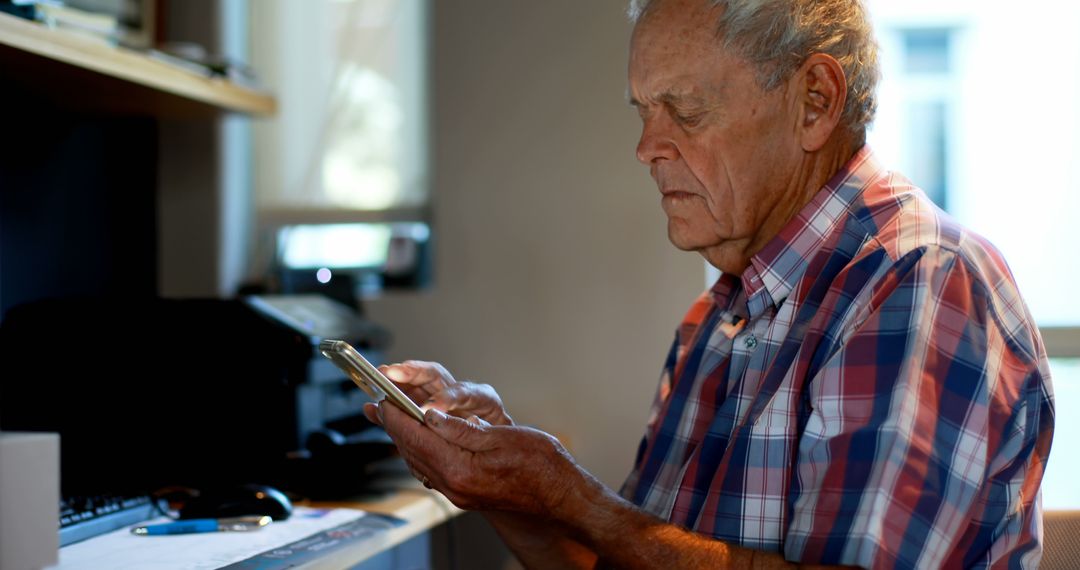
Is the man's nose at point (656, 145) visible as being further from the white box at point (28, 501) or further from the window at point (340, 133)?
the window at point (340, 133)

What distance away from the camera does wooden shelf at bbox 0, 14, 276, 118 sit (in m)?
1.35

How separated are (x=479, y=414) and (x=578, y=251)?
31.4 inches

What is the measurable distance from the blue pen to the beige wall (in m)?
0.82

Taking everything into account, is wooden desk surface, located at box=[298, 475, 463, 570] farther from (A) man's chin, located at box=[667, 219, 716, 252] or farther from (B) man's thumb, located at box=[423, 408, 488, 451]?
(A) man's chin, located at box=[667, 219, 716, 252]

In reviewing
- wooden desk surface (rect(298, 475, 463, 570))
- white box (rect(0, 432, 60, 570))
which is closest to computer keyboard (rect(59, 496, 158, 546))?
wooden desk surface (rect(298, 475, 463, 570))

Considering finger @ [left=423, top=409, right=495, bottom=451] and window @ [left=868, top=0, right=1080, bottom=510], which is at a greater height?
window @ [left=868, top=0, right=1080, bottom=510]

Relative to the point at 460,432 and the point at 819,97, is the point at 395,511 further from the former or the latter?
the point at 819,97

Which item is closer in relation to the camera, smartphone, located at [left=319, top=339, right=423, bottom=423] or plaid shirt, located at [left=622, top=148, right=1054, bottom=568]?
plaid shirt, located at [left=622, top=148, right=1054, bottom=568]

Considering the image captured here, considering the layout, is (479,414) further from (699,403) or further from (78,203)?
(78,203)

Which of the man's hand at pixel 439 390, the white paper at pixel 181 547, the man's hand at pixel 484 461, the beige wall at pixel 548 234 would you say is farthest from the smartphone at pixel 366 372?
the beige wall at pixel 548 234

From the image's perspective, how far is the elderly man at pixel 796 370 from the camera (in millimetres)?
900

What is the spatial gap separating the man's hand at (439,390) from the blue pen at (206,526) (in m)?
0.26

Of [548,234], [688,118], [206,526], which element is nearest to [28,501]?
[206,526]

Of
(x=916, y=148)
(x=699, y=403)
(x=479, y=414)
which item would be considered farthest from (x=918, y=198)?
(x=916, y=148)
